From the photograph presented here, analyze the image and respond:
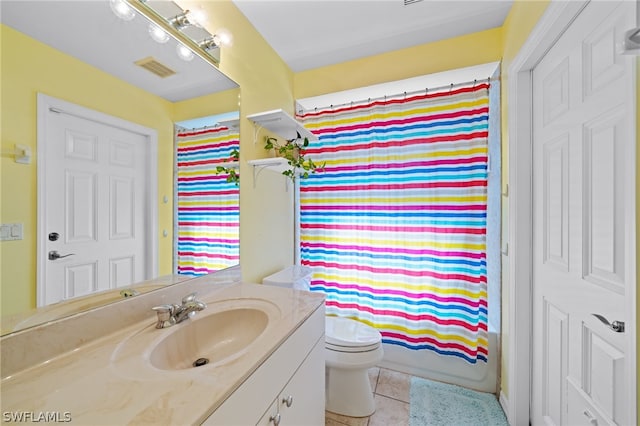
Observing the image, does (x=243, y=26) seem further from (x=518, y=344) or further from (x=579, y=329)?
(x=518, y=344)

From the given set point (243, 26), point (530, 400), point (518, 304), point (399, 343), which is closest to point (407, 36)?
point (243, 26)

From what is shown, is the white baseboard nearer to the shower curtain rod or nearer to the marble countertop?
the marble countertop

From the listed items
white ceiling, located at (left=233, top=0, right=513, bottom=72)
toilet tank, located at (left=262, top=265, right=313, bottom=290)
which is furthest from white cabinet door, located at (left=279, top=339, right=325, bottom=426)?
white ceiling, located at (left=233, top=0, right=513, bottom=72)

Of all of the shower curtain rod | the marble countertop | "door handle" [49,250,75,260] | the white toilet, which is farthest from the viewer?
the shower curtain rod

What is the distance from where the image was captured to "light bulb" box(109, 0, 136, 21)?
873mm

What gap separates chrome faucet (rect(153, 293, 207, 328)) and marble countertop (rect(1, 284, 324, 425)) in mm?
57

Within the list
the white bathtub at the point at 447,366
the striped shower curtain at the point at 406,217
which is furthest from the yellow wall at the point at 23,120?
the white bathtub at the point at 447,366

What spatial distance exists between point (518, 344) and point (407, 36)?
2052 millimetres

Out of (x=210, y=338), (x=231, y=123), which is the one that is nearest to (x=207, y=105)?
(x=231, y=123)

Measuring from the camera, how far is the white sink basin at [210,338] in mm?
831

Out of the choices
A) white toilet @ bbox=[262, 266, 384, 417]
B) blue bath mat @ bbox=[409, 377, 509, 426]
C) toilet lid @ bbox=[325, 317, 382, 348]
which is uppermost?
toilet lid @ bbox=[325, 317, 382, 348]

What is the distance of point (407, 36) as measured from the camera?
1.71 m

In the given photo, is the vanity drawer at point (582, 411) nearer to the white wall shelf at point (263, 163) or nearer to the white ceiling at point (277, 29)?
the white wall shelf at point (263, 163)

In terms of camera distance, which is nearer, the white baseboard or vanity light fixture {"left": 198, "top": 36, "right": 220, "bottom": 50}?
vanity light fixture {"left": 198, "top": 36, "right": 220, "bottom": 50}
